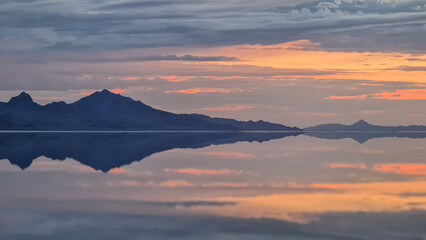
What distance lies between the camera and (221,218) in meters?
22.0

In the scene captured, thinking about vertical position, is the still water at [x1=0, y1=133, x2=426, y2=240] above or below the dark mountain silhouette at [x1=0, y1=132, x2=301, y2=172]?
below

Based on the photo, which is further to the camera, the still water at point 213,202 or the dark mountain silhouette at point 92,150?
the dark mountain silhouette at point 92,150

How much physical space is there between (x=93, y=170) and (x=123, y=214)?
19.3 metres

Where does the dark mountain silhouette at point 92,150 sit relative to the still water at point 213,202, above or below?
above

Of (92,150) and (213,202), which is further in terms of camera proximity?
(92,150)

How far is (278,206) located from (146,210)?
17.7ft

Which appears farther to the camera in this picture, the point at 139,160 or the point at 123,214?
the point at 139,160

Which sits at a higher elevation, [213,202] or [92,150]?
[92,150]

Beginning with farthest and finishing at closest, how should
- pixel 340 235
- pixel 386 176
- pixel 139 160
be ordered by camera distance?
1. pixel 139 160
2. pixel 386 176
3. pixel 340 235

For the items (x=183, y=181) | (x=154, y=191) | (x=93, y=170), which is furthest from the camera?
(x=93, y=170)

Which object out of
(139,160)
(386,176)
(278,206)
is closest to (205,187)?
(278,206)

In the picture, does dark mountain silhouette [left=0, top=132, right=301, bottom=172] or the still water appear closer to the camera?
the still water

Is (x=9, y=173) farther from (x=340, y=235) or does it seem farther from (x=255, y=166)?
(x=340, y=235)

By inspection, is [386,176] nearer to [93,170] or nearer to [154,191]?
[154,191]
